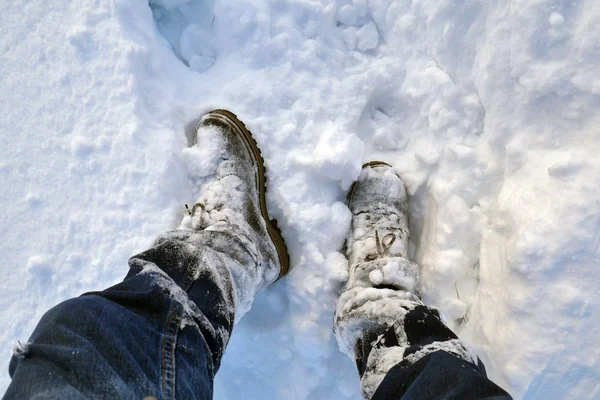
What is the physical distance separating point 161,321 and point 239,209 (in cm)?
56

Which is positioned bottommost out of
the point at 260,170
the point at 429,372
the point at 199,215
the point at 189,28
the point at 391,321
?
the point at 429,372

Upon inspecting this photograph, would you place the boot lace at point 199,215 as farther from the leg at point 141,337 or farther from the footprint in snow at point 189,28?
the footprint in snow at point 189,28

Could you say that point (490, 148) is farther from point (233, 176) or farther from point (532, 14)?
point (233, 176)

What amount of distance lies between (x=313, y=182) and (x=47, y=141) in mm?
810

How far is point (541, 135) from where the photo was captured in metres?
1.17

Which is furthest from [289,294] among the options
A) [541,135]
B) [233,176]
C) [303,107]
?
[541,135]

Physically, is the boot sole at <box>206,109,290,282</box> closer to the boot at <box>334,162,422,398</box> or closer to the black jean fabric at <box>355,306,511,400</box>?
the boot at <box>334,162,422,398</box>

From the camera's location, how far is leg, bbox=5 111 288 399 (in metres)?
0.67

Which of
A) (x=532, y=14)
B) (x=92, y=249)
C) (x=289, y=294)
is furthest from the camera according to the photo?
(x=289, y=294)

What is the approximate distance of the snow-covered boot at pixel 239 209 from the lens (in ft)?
3.90

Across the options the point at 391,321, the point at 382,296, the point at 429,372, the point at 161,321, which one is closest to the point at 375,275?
the point at 382,296

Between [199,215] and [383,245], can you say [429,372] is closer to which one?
[383,245]

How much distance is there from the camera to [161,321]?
0.81 m

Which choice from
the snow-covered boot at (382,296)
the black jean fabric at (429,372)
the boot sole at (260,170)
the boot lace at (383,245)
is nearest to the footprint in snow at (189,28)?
the boot sole at (260,170)
